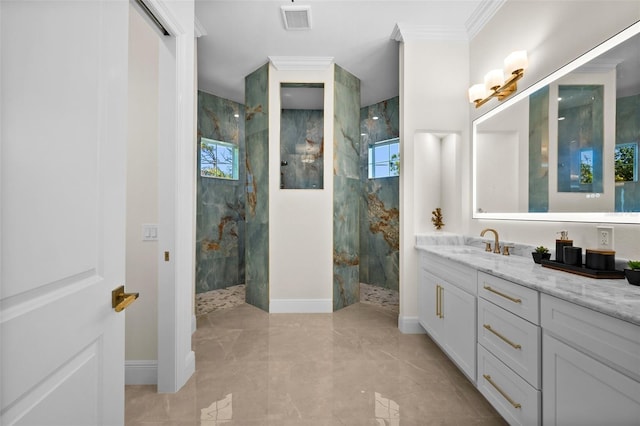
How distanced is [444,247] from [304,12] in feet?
8.65

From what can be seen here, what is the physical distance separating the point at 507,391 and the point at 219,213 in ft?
13.6

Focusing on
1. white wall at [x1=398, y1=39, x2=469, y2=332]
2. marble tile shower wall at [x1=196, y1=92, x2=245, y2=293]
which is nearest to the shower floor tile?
marble tile shower wall at [x1=196, y1=92, x2=245, y2=293]

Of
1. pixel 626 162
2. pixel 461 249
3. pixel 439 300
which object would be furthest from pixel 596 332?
pixel 461 249

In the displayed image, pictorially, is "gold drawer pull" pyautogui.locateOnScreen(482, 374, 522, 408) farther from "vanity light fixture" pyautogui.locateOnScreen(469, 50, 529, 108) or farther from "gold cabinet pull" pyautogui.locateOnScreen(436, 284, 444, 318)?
"vanity light fixture" pyautogui.locateOnScreen(469, 50, 529, 108)

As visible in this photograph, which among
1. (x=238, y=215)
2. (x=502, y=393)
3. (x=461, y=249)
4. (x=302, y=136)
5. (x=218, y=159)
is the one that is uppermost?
(x=302, y=136)

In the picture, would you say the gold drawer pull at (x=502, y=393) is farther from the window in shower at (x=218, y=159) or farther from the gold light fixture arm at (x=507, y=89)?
the window in shower at (x=218, y=159)

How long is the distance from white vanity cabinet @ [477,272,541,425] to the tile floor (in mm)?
268

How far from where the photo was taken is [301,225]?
338cm

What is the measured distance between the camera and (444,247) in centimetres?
259

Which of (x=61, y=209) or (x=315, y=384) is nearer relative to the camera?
(x=61, y=209)

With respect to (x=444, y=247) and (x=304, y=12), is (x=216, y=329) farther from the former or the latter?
(x=304, y=12)

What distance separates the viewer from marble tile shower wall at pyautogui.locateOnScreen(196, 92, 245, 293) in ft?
13.9

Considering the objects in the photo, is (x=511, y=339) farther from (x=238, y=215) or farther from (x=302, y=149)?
(x=238, y=215)

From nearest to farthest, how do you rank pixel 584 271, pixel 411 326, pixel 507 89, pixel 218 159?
pixel 584 271, pixel 507 89, pixel 411 326, pixel 218 159
